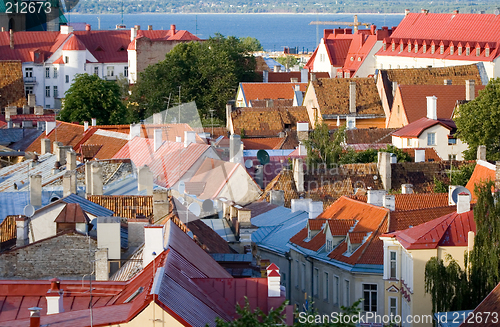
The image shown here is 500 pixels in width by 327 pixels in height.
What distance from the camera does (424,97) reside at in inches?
2323

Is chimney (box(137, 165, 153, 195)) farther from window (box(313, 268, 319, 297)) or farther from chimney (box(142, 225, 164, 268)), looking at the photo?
chimney (box(142, 225, 164, 268))

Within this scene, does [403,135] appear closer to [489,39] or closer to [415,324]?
[415,324]

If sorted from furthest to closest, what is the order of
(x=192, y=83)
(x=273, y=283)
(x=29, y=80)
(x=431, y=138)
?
(x=29, y=80) < (x=192, y=83) < (x=431, y=138) < (x=273, y=283)

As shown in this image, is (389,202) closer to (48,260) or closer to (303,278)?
(303,278)

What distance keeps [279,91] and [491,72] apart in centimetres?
1561

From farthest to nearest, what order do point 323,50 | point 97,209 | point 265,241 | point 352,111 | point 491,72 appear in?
point 323,50
point 491,72
point 352,111
point 265,241
point 97,209

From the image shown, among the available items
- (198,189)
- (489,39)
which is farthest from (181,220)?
(489,39)

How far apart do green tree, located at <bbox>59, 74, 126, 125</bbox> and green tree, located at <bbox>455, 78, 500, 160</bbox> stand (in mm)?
25110

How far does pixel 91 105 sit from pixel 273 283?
5091 cm

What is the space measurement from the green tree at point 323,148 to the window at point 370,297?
53.0ft

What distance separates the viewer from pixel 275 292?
57.8ft

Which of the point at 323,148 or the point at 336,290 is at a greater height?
the point at 323,148

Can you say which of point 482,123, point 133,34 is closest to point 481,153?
point 482,123

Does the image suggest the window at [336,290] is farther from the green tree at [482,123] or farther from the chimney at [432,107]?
the chimney at [432,107]
